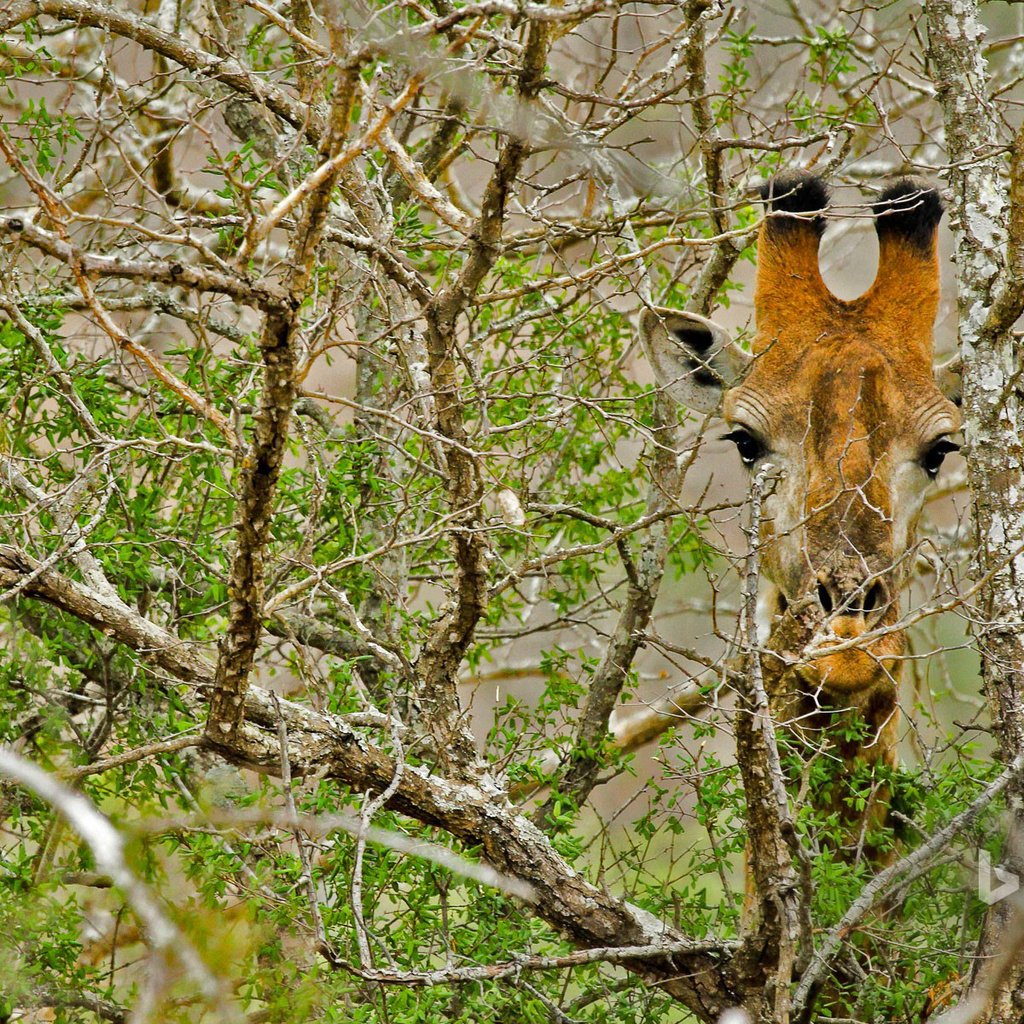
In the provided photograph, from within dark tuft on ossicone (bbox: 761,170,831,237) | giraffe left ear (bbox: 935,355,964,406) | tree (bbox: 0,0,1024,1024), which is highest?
dark tuft on ossicone (bbox: 761,170,831,237)

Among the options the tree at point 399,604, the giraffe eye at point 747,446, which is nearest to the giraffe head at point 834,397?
the giraffe eye at point 747,446

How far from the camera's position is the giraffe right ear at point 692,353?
4812mm

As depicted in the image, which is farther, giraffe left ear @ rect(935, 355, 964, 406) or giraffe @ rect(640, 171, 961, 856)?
giraffe left ear @ rect(935, 355, 964, 406)

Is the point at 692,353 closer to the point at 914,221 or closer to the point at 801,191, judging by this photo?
the point at 801,191

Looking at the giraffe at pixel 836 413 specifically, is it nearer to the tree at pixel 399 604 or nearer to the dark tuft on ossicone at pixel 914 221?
the dark tuft on ossicone at pixel 914 221

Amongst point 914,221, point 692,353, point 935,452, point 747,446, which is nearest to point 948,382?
point 935,452

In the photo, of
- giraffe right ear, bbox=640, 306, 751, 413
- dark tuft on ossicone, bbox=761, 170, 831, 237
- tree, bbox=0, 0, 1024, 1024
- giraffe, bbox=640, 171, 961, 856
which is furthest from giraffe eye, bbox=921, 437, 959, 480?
dark tuft on ossicone, bbox=761, 170, 831, 237

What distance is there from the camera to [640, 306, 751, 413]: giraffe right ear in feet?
15.8

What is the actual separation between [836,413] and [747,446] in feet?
1.21

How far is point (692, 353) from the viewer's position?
479 centimetres

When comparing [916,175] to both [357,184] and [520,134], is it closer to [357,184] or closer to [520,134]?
[357,184]

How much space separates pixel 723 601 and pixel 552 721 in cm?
326

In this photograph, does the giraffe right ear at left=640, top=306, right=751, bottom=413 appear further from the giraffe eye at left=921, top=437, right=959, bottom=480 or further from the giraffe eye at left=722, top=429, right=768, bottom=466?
the giraffe eye at left=921, top=437, right=959, bottom=480

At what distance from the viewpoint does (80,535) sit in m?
3.07
